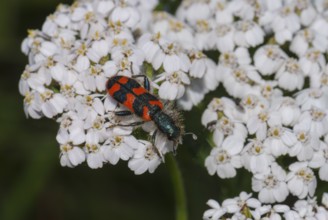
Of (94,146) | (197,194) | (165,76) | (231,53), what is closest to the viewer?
(94,146)

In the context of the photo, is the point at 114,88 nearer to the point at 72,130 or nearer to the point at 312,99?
the point at 72,130

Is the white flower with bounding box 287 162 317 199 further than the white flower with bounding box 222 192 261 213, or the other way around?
the white flower with bounding box 287 162 317 199

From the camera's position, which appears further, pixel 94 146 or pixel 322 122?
pixel 322 122

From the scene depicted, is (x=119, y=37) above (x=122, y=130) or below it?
above

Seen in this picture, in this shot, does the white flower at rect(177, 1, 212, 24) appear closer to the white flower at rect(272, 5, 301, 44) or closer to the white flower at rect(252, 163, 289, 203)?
the white flower at rect(272, 5, 301, 44)

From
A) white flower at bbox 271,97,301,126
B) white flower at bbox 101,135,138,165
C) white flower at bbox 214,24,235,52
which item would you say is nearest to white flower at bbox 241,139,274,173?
white flower at bbox 271,97,301,126

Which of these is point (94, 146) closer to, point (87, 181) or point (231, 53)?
point (231, 53)

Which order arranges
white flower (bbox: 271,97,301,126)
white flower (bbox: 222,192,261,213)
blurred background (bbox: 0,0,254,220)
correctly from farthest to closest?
blurred background (bbox: 0,0,254,220) < white flower (bbox: 271,97,301,126) < white flower (bbox: 222,192,261,213)

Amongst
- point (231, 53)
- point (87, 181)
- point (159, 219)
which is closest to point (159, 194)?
point (159, 219)
